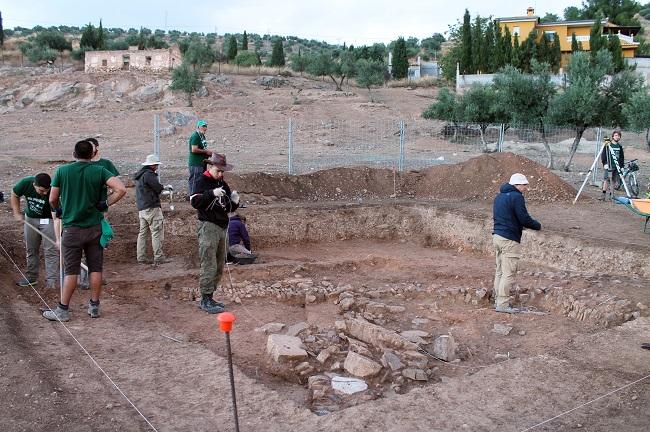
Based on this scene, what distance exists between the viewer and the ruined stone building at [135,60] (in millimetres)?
41594

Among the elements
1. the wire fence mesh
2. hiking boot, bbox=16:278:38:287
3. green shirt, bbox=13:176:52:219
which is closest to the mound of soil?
the wire fence mesh

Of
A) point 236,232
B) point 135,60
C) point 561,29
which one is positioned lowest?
point 236,232

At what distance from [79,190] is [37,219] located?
1.89 metres

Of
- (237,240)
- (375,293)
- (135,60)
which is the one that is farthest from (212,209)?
(135,60)

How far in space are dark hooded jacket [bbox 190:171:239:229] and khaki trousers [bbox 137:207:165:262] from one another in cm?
242

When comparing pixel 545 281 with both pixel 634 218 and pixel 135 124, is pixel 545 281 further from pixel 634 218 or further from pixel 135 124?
pixel 135 124

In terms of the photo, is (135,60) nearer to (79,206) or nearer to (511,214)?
(79,206)

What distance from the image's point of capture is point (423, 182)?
16.1 metres

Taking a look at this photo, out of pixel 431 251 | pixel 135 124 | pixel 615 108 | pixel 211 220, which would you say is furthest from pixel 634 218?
pixel 135 124

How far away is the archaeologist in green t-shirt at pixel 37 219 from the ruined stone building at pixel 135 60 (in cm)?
3465

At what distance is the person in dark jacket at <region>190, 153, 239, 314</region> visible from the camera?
25.0 ft

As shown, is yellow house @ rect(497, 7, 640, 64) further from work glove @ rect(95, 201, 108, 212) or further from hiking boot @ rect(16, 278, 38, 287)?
work glove @ rect(95, 201, 108, 212)

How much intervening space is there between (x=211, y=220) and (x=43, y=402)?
323cm

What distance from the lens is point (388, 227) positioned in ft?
45.6
